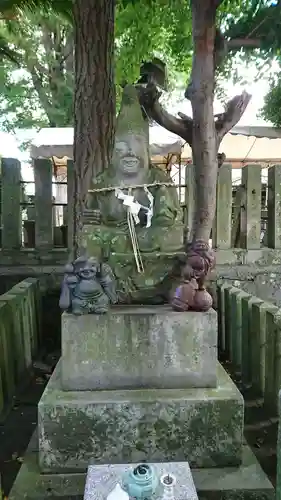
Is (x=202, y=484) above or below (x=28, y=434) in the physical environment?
above

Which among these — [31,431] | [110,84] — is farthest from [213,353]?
[110,84]

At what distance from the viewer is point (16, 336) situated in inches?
173

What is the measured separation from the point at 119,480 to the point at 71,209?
13.1ft

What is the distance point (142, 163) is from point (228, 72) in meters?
4.18

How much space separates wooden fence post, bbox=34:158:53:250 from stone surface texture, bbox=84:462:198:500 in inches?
154

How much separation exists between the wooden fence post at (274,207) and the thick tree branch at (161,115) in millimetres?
1304

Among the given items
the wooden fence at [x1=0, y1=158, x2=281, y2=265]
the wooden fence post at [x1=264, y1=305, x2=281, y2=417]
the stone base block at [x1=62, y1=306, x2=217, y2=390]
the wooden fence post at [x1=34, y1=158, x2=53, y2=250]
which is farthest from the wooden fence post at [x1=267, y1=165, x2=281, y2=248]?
the stone base block at [x1=62, y1=306, x2=217, y2=390]

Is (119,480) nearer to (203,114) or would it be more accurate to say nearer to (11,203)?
(203,114)

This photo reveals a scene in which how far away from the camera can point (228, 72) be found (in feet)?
22.5

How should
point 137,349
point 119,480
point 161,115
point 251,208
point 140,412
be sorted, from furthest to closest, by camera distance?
point 251,208
point 161,115
point 137,349
point 140,412
point 119,480

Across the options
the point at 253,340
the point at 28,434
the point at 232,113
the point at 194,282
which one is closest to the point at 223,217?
the point at 232,113

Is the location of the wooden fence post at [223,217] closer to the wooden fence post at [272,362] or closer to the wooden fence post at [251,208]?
the wooden fence post at [251,208]

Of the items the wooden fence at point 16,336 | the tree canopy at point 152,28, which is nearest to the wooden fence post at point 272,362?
the wooden fence at point 16,336

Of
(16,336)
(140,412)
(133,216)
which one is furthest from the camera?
(16,336)
